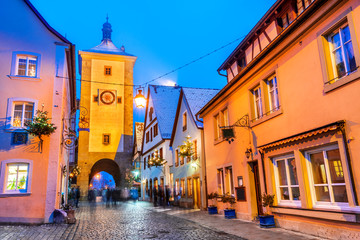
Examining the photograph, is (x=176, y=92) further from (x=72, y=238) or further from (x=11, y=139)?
(x=72, y=238)

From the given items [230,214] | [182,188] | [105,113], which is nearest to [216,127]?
[230,214]

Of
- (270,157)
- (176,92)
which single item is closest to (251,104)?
(270,157)

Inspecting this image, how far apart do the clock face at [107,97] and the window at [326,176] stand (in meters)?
35.7

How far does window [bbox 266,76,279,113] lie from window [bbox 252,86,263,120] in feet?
2.41

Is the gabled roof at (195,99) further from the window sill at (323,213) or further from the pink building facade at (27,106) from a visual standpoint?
the window sill at (323,213)

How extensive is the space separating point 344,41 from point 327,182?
3.92 m

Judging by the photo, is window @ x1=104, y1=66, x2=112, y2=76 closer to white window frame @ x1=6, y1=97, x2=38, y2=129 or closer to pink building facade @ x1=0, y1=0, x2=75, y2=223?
pink building facade @ x1=0, y1=0, x2=75, y2=223

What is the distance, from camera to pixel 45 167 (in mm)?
14516

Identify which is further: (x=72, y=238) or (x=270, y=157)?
(x=270, y=157)

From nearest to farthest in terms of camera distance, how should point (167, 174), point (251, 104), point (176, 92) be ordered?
point (251, 104)
point (167, 174)
point (176, 92)

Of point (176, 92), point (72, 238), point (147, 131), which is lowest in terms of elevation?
point (72, 238)

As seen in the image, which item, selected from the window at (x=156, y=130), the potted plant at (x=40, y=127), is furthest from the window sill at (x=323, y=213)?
the window at (x=156, y=130)

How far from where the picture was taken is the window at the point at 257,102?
495 inches

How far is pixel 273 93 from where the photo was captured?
11.6 m
